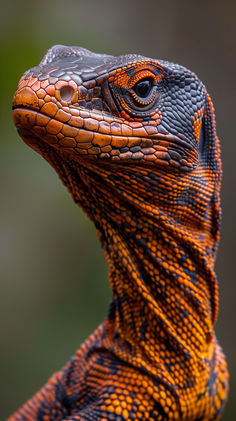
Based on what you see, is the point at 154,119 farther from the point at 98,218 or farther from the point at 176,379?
the point at 176,379

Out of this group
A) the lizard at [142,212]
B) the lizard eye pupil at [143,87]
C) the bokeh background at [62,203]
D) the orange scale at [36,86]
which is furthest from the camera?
the bokeh background at [62,203]

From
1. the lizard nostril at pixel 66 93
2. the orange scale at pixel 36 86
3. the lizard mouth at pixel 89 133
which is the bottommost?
the lizard mouth at pixel 89 133

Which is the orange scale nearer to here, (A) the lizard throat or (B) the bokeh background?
(A) the lizard throat

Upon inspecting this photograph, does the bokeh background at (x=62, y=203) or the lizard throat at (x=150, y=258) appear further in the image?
the bokeh background at (x=62, y=203)

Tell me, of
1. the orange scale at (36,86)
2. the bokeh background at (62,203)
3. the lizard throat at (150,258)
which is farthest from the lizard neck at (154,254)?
the bokeh background at (62,203)

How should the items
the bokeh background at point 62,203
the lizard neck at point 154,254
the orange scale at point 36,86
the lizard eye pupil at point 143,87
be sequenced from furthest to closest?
1. the bokeh background at point 62,203
2. the lizard neck at point 154,254
3. the lizard eye pupil at point 143,87
4. the orange scale at point 36,86

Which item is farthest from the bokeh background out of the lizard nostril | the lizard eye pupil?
the lizard nostril

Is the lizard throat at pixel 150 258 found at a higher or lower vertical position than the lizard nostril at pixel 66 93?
lower

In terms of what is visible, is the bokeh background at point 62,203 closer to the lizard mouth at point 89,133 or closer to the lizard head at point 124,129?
the lizard head at point 124,129

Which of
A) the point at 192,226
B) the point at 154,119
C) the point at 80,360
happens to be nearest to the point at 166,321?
the point at 192,226
